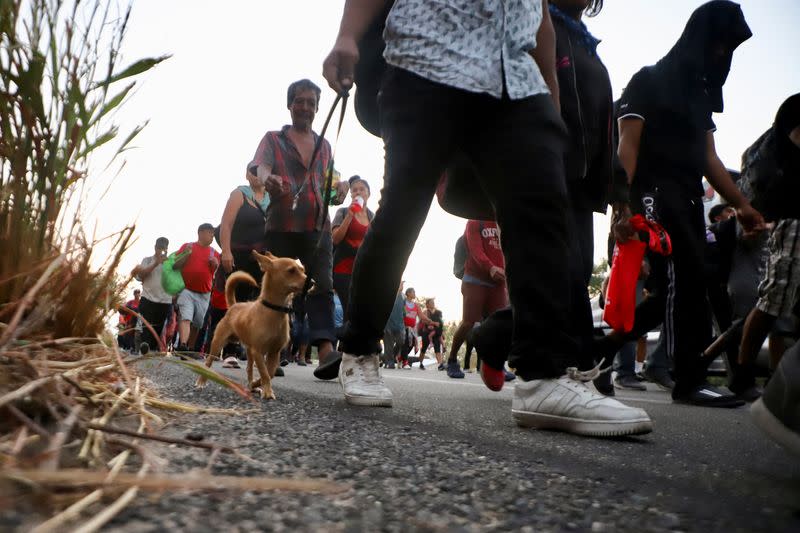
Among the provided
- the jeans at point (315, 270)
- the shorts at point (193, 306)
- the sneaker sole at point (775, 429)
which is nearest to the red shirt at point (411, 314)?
the shorts at point (193, 306)

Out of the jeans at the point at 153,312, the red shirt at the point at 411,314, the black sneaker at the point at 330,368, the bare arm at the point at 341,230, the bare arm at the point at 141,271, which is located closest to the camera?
the bare arm at the point at 141,271

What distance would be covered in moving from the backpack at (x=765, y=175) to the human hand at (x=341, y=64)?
5.81 feet

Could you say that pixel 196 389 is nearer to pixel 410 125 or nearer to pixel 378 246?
pixel 378 246

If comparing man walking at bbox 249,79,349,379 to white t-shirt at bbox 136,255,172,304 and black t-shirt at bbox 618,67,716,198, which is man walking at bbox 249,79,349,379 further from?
white t-shirt at bbox 136,255,172,304

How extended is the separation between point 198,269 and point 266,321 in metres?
5.06

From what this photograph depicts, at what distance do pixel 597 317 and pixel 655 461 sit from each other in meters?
4.99

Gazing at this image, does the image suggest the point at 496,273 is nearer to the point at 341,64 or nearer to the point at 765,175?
the point at 765,175

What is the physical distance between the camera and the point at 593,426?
1772mm

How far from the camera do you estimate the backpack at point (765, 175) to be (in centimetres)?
260

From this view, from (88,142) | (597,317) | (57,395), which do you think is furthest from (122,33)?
(597,317)

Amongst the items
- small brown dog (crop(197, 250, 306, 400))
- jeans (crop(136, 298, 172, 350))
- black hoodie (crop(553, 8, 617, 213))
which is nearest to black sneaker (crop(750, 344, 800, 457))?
black hoodie (crop(553, 8, 617, 213))

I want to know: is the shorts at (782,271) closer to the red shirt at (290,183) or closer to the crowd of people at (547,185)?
the crowd of people at (547,185)

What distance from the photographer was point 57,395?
3.37ft

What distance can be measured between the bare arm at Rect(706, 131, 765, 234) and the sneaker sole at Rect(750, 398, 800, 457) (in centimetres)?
268
